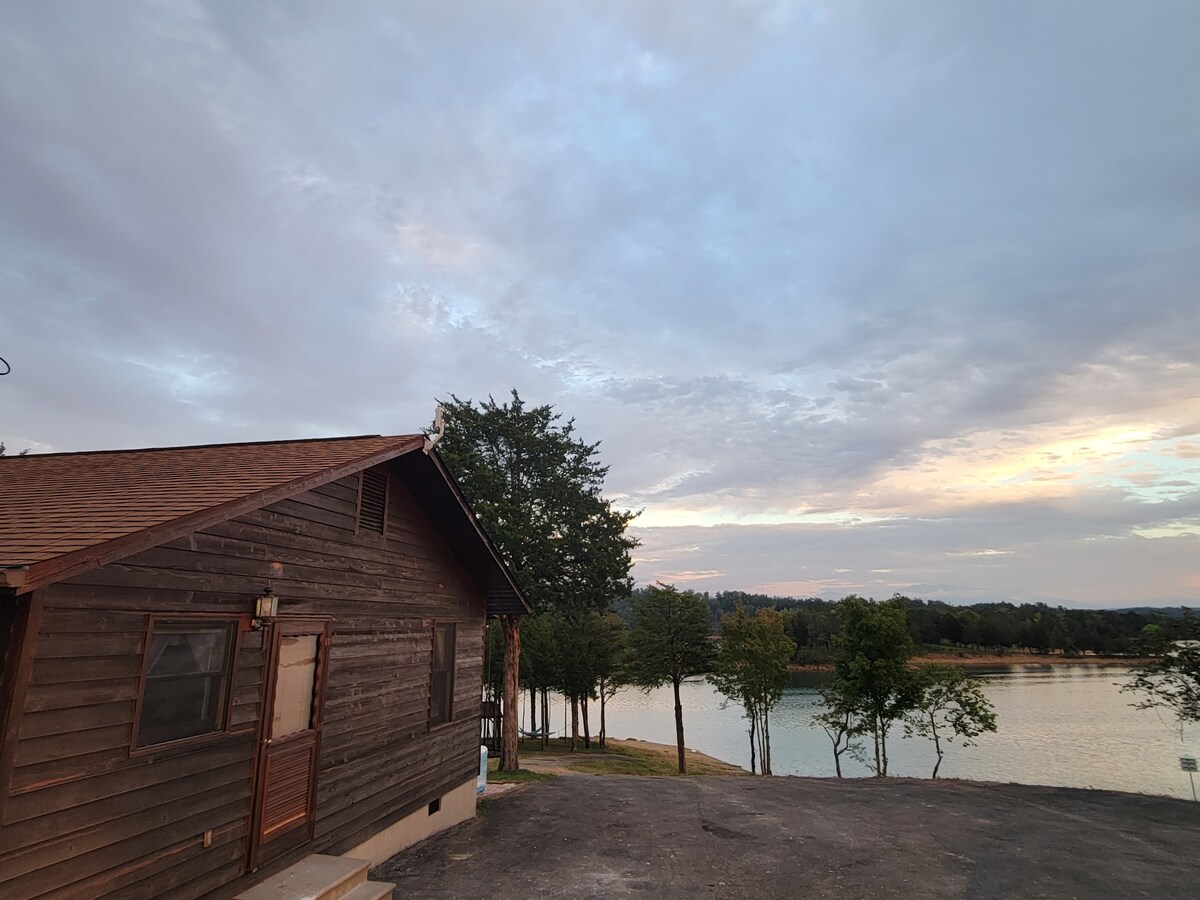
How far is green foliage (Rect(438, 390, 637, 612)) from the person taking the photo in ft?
60.5

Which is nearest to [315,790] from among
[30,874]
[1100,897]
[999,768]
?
[30,874]

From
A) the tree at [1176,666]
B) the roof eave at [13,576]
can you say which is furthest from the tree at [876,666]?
the roof eave at [13,576]

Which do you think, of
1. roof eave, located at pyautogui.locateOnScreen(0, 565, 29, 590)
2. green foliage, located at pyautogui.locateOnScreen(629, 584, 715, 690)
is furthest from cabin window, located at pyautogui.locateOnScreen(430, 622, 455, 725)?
green foliage, located at pyautogui.locateOnScreen(629, 584, 715, 690)

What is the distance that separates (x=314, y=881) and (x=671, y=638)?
25.3 metres

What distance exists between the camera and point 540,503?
1931cm

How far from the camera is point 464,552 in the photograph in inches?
408

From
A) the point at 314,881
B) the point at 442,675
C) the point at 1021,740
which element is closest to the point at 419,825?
the point at 442,675

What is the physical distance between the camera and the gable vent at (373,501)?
788cm

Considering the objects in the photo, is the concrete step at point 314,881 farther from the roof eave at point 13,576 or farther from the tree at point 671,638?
the tree at point 671,638

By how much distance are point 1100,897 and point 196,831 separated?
30.8 ft

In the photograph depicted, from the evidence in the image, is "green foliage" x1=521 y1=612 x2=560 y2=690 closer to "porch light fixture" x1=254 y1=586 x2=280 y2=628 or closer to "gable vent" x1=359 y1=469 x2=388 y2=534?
"gable vent" x1=359 y1=469 x2=388 y2=534

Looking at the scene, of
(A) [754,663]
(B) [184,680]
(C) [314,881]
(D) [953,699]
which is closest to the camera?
(B) [184,680]

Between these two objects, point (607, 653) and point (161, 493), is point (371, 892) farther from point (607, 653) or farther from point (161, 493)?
point (607, 653)

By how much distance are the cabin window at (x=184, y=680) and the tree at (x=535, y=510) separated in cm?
1229
